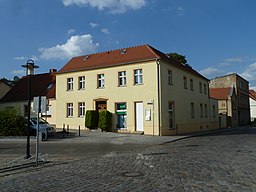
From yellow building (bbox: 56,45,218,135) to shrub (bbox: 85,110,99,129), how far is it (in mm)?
1132

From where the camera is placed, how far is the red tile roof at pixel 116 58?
93.7 feet

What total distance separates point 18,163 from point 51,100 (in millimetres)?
24175

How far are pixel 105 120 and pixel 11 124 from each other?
29.5ft

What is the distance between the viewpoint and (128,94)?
28.5 metres

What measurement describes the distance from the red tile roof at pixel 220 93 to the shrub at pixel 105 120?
32.1 meters

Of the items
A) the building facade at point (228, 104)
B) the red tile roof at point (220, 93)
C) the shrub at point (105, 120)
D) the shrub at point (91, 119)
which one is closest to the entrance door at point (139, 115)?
the shrub at point (105, 120)

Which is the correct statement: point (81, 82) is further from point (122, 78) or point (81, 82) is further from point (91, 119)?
point (122, 78)

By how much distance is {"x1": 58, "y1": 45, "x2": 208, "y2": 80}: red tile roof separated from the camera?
28548mm

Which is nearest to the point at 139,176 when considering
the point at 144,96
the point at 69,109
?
the point at 144,96

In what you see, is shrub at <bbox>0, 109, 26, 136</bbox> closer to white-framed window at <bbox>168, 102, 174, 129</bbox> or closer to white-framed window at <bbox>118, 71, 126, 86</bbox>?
white-framed window at <bbox>118, 71, 126, 86</bbox>

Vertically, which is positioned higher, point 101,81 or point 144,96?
point 101,81

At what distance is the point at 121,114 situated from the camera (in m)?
29.1

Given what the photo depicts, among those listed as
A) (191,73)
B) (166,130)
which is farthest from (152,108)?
(191,73)

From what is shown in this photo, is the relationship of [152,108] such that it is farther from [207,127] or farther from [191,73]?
[207,127]
